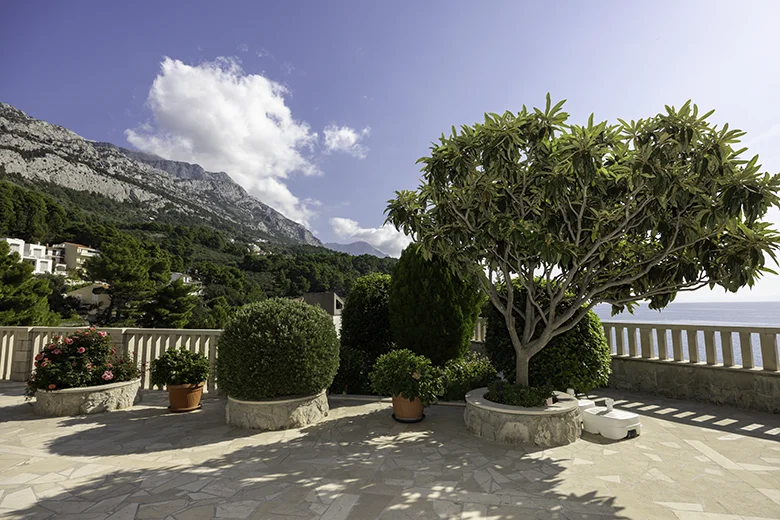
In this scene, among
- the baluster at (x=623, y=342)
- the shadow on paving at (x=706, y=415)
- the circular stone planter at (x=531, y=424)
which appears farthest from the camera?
the baluster at (x=623, y=342)

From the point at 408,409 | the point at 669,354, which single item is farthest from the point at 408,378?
the point at 669,354

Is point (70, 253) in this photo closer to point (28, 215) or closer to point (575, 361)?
point (28, 215)

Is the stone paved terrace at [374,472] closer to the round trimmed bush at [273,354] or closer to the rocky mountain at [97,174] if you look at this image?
the round trimmed bush at [273,354]

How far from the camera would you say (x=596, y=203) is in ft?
15.2

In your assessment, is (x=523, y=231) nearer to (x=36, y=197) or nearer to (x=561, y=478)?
(x=561, y=478)

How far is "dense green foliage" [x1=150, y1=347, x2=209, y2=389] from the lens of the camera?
249 inches

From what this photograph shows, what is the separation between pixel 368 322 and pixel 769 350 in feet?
22.9

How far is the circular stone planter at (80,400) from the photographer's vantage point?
6.07m

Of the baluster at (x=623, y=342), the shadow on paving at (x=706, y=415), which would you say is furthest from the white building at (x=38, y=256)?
the shadow on paving at (x=706, y=415)

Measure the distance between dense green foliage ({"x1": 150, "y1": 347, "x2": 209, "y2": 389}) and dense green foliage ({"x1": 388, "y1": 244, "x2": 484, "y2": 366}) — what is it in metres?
3.60

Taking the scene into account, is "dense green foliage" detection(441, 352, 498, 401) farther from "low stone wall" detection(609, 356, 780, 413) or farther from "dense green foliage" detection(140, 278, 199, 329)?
"dense green foliage" detection(140, 278, 199, 329)

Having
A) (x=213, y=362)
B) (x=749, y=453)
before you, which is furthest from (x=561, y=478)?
(x=213, y=362)

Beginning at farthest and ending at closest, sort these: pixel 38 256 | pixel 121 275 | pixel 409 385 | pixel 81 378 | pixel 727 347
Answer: pixel 38 256 → pixel 121 275 → pixel 727 347 → pixel 81 378 → pixel 409 385

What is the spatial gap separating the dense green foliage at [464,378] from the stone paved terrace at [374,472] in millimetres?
994
